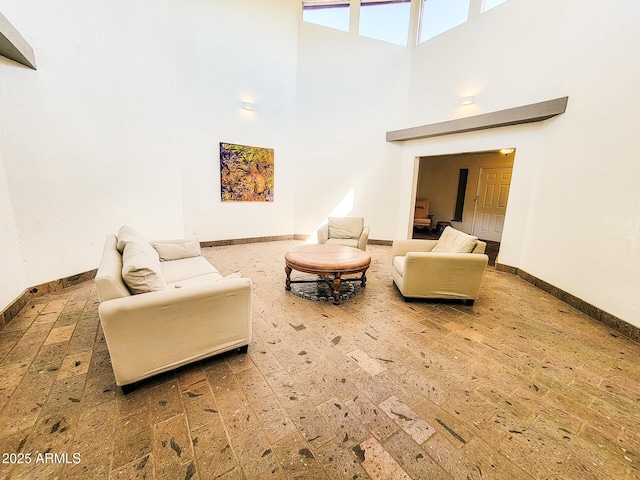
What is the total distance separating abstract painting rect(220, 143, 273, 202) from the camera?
5594mm

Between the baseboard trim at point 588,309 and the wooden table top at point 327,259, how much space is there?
2.53m

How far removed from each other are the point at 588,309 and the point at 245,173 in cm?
601

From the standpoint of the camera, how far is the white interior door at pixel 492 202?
271 inches

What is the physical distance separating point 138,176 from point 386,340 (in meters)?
4.24

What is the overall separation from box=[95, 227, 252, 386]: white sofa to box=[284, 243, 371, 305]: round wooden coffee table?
1.13 m

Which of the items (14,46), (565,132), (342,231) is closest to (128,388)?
(14,46)

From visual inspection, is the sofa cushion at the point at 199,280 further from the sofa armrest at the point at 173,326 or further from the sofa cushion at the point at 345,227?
the sofa cushion at the point at 345,227

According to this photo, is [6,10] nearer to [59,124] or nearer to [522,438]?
[59,124]

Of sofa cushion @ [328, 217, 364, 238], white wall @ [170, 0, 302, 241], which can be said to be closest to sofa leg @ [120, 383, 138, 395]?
sofa cushion @ [328, 217, 364, 238]

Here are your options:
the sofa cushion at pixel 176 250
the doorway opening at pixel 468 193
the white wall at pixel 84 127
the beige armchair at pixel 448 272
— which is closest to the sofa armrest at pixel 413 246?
the beige armchair at pixel 448 272

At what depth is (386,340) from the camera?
237 centimetres

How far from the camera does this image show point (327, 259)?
3230 millimetres

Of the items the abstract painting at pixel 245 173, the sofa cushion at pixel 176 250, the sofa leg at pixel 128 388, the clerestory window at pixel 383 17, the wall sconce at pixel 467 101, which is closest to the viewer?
the sofa leg at pixel 128 388

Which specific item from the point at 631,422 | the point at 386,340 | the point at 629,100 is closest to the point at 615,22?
the point at 629,100
